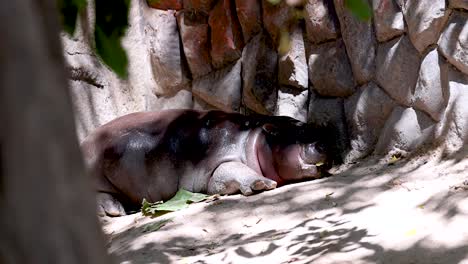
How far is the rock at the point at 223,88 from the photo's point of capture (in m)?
5.78

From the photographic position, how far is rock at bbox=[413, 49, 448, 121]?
4.10 m

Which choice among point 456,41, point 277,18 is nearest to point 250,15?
Result: point 277,18

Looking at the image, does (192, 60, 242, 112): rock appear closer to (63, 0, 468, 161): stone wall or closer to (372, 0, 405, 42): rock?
(63, 0, 468, 161): stone wall

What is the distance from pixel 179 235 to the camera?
402cm

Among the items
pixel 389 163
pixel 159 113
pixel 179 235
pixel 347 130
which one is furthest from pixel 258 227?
pixel 159 113

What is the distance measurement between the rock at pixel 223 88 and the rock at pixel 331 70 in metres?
→ 0.83

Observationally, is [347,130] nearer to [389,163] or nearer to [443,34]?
[389,163]

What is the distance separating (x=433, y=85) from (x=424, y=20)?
37 cm

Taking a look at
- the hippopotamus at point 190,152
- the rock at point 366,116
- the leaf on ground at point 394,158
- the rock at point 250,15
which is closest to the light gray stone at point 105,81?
the hippopotamus at point 190,152

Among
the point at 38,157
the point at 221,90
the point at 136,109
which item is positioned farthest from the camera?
the point at 136,109

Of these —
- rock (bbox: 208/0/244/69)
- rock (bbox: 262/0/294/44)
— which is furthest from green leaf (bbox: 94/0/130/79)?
rock (bbox: 208/0/244/69)

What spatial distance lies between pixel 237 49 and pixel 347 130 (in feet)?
4.17

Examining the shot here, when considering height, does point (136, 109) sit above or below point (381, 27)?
below

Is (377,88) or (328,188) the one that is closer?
(328,188)
